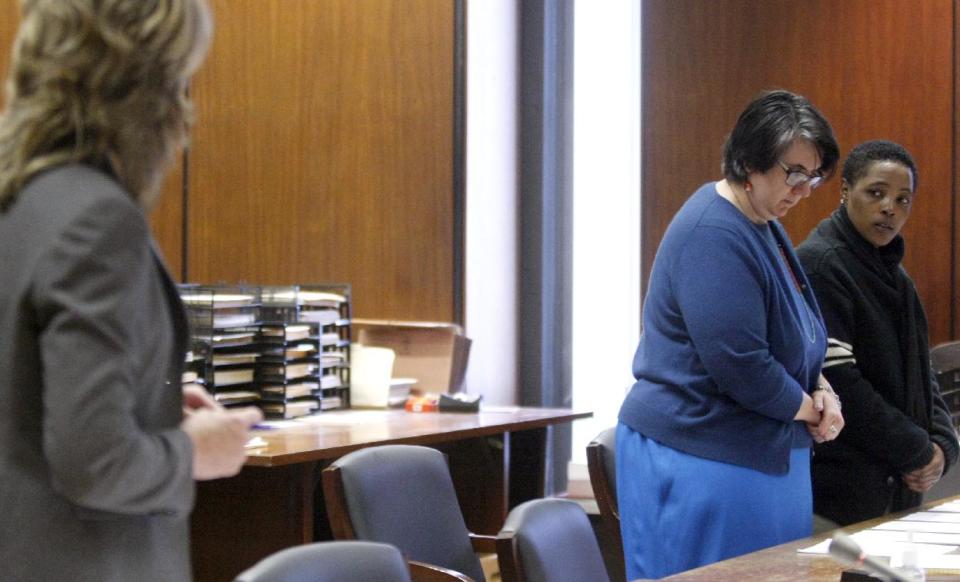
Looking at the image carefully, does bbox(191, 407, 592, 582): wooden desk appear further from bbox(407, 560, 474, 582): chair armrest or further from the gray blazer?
the gray blazer

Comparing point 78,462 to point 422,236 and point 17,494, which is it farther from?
point 422,236

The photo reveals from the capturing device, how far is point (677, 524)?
277 cm

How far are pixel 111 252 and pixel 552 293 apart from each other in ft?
14.8

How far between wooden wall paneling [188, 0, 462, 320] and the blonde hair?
275 cm

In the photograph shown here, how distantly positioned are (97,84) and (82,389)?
0.33 meters

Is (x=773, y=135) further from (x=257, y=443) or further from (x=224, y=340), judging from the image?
(x=224, y=340)

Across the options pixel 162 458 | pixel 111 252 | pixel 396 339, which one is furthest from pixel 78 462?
pixel 396 339

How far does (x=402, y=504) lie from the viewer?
279cm

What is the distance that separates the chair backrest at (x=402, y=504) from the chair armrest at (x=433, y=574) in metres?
0.04

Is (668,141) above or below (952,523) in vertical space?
above

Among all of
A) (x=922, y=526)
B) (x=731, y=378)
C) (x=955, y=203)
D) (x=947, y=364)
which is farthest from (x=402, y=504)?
(x=955, y=203)

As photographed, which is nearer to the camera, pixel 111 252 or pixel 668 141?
pixel 111 252

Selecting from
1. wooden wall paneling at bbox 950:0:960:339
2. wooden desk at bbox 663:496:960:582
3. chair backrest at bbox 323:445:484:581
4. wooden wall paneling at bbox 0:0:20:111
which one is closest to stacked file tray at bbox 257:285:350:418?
wooden wall paneling at bbox 0:0:20:111

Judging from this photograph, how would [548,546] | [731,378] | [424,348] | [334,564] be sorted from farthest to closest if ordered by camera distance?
[424,348]
[731,378]
[548,546]
[334,564]
